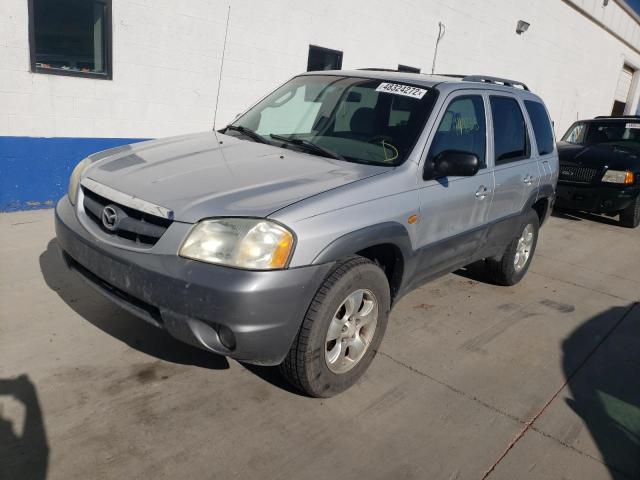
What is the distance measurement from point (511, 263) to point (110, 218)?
11.9 feet

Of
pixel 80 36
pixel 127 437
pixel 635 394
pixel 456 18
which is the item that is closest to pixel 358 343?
pixel 127 437

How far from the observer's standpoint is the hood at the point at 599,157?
8.41 meters

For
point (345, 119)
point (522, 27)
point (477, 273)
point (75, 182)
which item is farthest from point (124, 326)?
point (522, 27)

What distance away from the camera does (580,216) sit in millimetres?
9711

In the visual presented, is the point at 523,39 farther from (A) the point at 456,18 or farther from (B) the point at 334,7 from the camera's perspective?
(B) the point at 334,7

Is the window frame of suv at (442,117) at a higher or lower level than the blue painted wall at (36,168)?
higher

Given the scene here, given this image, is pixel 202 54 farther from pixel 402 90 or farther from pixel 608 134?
pixel 608 134

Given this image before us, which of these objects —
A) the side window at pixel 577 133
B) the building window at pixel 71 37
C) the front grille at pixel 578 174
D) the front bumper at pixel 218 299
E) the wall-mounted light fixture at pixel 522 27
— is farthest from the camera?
the wall-mounted light fixture at pixel 522 27

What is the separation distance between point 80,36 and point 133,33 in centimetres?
60

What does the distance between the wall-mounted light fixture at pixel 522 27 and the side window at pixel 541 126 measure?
10.7 metres

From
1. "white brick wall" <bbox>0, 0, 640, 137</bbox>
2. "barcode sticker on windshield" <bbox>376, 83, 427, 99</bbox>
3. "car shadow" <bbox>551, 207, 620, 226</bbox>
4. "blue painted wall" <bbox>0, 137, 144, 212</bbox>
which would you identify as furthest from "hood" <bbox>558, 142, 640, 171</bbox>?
"blue painted wall" <bbox>0, 137, 144, 212</bbox>

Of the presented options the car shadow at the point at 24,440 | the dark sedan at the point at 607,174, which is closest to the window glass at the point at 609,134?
the dark sedan at the point at 607,174

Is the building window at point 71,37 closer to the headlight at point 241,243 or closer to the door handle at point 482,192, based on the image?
the headlight at point 241,243

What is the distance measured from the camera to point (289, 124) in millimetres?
3973
